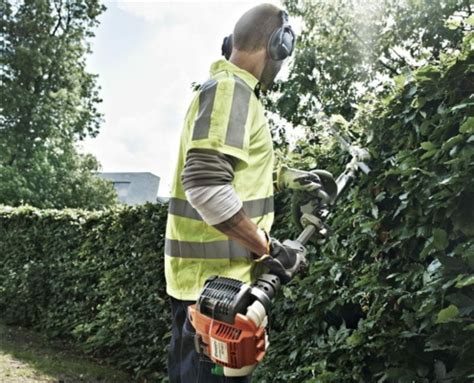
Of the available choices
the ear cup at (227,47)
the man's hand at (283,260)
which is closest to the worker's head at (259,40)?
the ear cup at (227,47)

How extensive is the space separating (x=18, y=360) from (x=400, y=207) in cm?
522

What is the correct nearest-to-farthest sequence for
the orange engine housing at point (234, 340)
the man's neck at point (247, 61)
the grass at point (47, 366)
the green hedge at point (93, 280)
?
the orange engine housing at point (234, 340) < the man's neck at point (247, 61) < the grass at point (47, 366) < the green hedge at point (93, 280)

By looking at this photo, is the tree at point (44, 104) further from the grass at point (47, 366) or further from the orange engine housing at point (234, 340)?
the orange engine housing at point (234, 340)

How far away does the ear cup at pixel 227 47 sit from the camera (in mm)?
2193

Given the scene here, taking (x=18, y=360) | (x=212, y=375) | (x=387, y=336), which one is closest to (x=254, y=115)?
(x=212, y=375)

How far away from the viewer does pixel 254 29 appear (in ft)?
6.61

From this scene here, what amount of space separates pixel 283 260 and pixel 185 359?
49cm

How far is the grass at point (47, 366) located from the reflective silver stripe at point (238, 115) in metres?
4.52

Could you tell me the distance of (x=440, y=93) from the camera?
A: 2492mm

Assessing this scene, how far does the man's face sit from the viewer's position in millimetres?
2072

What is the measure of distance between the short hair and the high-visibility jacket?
0.32ft

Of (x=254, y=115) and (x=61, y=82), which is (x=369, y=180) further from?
(x=61, y=82)

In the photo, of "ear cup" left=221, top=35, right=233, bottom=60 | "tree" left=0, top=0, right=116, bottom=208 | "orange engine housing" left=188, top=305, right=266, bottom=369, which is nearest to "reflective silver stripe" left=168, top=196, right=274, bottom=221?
"orange engine housing" left=188, top=305, right=266, bottom=369

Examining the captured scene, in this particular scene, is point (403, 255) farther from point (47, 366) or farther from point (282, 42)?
point (47, 366)
